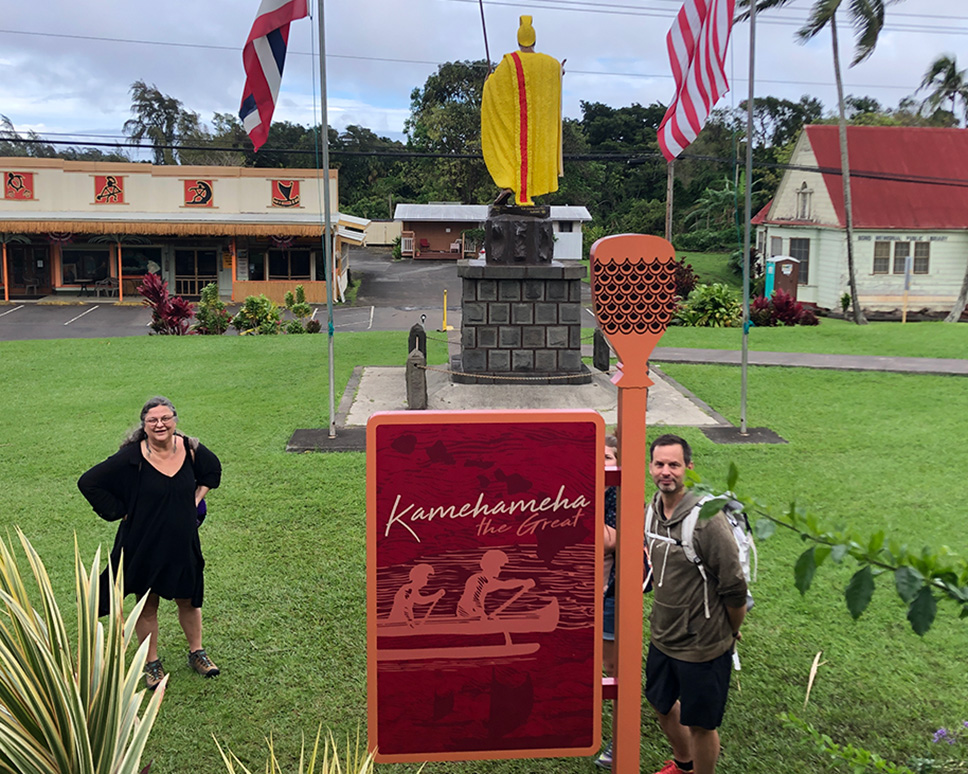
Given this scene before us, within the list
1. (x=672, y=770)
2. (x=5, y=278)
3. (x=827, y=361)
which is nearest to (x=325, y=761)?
(x=672, y=770)

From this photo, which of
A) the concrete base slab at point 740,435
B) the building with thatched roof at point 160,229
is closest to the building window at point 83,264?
the building with thatched roof at point 160,229

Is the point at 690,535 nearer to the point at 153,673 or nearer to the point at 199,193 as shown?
the point at 153,673

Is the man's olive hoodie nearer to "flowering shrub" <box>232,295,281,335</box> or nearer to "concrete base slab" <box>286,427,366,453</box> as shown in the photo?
"concrete base slab" <box>286,427,366,453</box>

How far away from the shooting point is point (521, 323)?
1338 centimetres

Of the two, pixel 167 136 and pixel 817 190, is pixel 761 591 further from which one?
pixel 167 136

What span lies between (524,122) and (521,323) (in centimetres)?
281

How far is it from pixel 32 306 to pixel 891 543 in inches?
1383

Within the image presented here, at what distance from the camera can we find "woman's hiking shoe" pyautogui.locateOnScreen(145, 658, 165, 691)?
5480 millimetres

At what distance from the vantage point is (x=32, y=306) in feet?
108

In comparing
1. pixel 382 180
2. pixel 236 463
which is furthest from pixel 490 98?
pixel 382 180

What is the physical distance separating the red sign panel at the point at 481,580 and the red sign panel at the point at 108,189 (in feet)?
110

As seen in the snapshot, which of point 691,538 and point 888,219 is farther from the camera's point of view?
point 888,219

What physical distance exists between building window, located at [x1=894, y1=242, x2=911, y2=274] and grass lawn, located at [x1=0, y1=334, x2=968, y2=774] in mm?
16937

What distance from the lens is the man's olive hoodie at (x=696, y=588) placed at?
4164 mm
